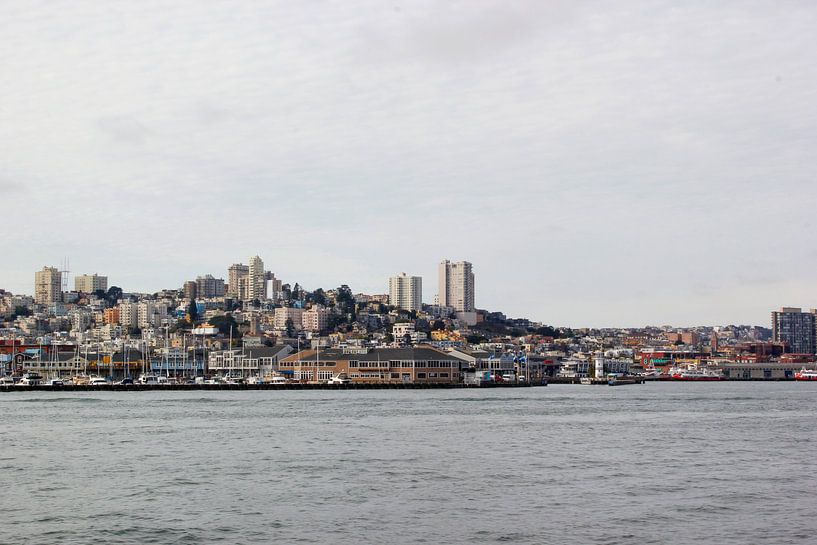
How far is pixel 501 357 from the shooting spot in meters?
163

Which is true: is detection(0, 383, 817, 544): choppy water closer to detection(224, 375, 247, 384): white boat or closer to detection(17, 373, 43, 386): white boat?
detection(17, 373, 43, 386): white boat

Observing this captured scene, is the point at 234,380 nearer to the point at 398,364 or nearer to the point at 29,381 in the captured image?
the point at 398,364

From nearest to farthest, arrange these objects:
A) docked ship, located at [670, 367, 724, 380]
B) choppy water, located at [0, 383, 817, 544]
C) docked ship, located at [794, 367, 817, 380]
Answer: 1. choppy water, located at [0, 383, 817, 544]
2. docked ship, located at [670, 367, 724, 380]
3. docked ship, located at [794, 367, 817, 380]

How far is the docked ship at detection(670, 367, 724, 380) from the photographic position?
Result: 18600 centimetres

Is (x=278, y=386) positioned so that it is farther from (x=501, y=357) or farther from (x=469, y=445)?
(x=469, y=445)

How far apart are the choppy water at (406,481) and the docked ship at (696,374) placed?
128207 millimetres

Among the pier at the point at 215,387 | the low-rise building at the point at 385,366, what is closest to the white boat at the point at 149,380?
the pier at the point at 215,387

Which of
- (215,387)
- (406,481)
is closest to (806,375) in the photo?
(215,387)

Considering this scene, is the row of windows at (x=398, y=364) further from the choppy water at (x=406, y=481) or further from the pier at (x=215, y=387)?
the choppy water at (x=406, y=481)

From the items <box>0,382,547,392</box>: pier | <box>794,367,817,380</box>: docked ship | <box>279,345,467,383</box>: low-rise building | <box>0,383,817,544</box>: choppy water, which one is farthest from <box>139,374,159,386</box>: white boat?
<box>794,367,817,380</box>: docked ship

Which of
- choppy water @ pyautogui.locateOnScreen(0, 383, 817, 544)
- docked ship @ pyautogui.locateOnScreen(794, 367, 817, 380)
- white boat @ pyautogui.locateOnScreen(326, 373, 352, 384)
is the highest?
white boat @ pyautogui.locateOnScreen(326, 373, 352, 384)

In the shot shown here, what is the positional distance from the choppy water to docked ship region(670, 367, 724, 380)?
421 ft

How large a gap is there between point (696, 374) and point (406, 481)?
164 metres

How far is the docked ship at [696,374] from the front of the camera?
186000 mm
